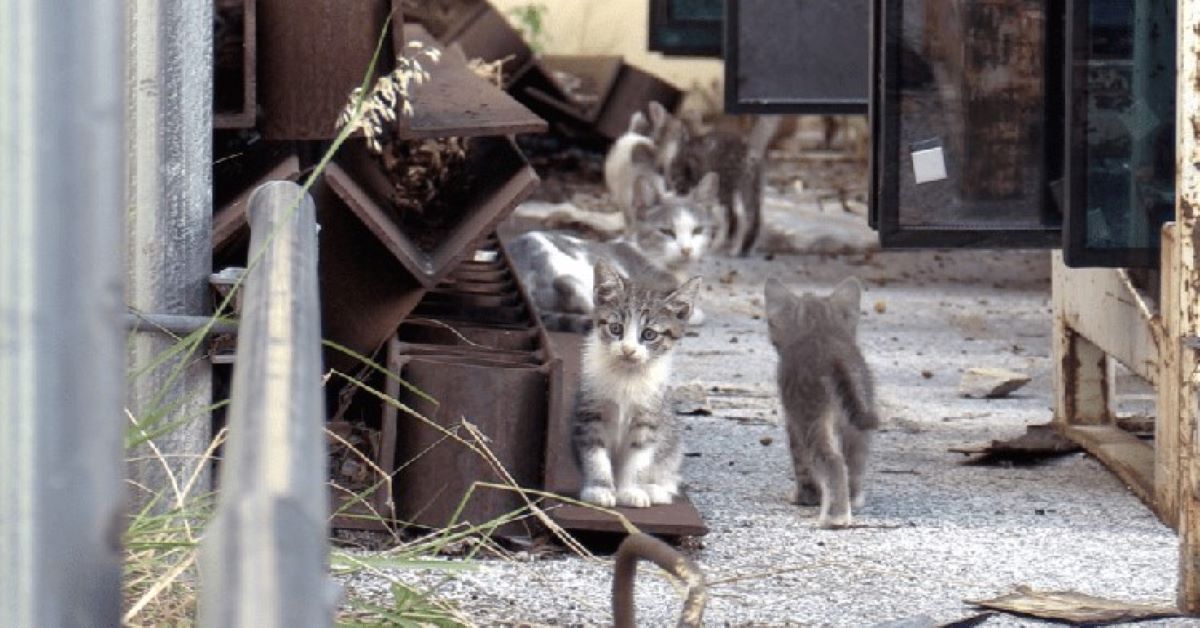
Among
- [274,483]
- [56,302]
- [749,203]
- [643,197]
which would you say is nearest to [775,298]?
[643,197]

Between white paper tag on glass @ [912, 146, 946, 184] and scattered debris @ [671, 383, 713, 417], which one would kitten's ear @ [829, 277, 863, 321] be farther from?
scattered debris @ [671, 383, 713, 417]

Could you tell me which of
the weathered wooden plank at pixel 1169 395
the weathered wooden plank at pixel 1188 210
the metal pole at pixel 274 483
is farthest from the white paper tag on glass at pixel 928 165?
the metal pole at pixel 274 483

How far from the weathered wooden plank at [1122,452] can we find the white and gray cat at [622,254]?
1.67m

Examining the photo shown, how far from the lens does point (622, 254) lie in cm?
915

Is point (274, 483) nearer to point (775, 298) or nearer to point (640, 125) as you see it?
point (775, 298)

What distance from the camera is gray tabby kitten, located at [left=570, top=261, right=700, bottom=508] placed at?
5.73m

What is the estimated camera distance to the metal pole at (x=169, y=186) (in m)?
4.04

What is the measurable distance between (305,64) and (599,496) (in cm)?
141

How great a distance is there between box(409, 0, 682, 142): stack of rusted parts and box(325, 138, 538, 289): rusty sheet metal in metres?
7.53

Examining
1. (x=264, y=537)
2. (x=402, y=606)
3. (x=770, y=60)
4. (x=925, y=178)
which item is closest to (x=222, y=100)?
(x=402, y=606)

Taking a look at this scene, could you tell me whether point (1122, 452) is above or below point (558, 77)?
below

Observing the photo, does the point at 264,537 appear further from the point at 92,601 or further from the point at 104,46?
the point at 104,46

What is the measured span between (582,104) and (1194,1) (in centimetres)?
1091

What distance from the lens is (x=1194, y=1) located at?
16.1 feet
